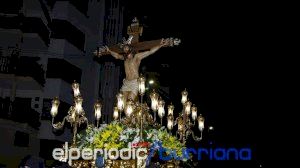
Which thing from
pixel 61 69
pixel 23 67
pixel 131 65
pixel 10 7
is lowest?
pixel 131 65

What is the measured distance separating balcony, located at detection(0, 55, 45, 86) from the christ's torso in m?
14.1

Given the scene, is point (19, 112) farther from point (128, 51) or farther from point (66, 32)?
point (128, 51)

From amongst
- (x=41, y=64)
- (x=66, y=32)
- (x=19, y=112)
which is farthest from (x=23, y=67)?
(x=66, y=32)

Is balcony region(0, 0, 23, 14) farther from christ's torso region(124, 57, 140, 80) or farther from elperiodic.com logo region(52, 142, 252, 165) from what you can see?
elperiodic.com logo region(52, 142, 252, 165)

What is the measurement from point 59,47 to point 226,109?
1291 centimetres

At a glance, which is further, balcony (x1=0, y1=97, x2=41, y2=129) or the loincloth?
balcony (x1=0, y1=97, x2=41, y2=129)

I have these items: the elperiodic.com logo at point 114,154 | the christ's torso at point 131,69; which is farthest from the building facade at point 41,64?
the elperiodic.com logo at point 114,154

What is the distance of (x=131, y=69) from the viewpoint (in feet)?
32.7

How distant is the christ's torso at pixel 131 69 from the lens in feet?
32.2

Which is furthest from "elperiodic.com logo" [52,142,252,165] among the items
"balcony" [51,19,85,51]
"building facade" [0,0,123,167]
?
"balcony" [51,19,85,51]

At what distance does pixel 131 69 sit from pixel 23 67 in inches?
606

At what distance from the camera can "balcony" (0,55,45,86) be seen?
22.2 meters

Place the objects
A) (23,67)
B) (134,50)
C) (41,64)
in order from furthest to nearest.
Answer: (41,64)
(23,67)
(134,50)

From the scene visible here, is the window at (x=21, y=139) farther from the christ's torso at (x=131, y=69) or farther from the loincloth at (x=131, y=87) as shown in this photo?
the loincloth at (x=131, y=87)
